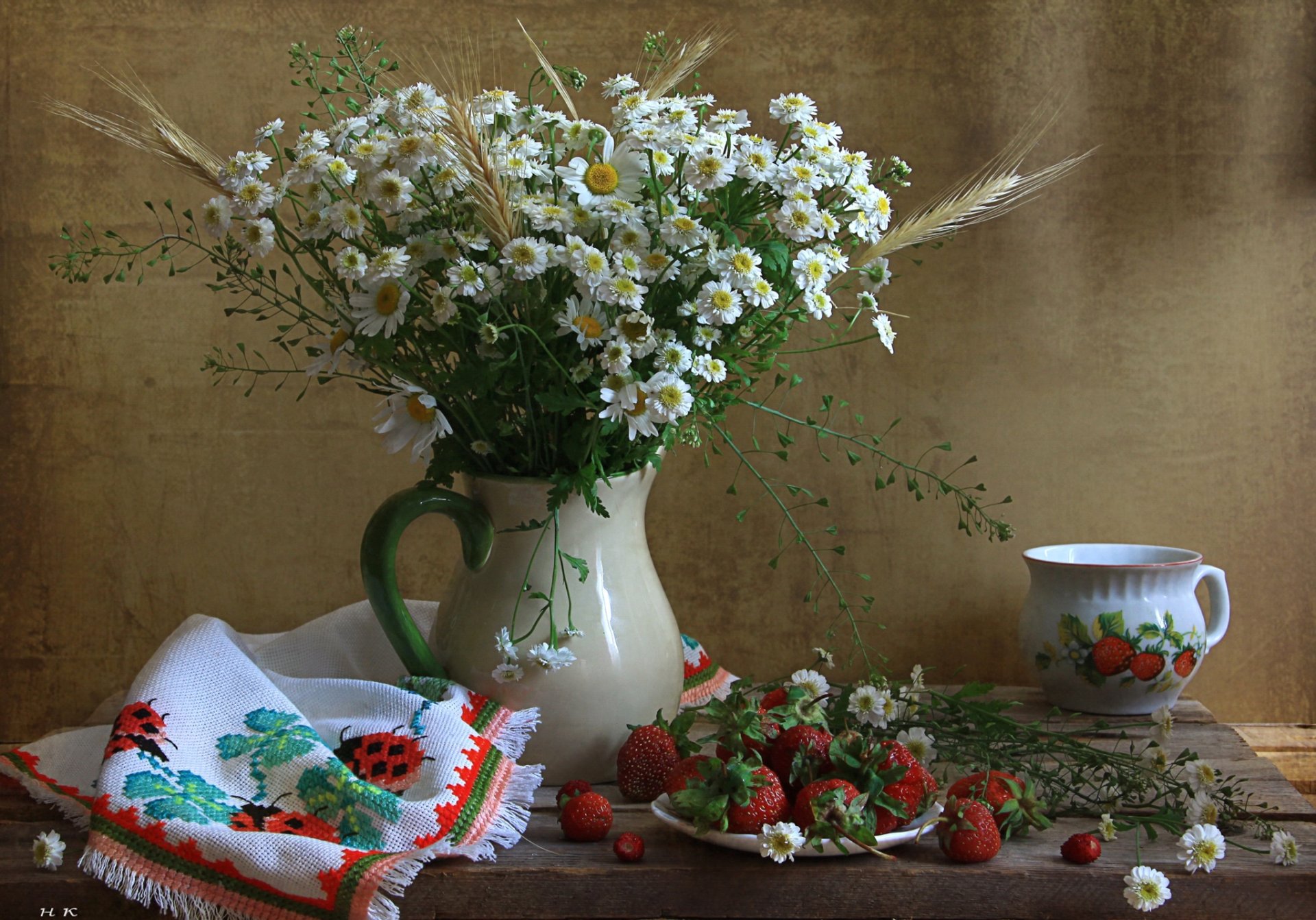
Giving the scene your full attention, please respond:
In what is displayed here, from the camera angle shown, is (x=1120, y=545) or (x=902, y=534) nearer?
(x=1120, y=545)

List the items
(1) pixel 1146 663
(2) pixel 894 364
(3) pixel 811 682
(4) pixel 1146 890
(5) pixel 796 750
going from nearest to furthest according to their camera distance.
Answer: (4) pixel 1146 890, (5) pixel 796 750, (3) pixel 811 682, (1) pixel 1146 663, (2) pixel 894 364

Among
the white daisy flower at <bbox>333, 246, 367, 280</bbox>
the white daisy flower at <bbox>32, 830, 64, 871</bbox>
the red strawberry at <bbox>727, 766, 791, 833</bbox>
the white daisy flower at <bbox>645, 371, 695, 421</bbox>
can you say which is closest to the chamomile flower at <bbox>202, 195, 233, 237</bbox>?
the white daisy flower at <bbox>333, 246, 367, 280</bbox>

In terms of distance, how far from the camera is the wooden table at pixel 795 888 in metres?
0.78

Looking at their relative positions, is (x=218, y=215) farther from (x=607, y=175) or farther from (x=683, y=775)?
(x=683, y=775)

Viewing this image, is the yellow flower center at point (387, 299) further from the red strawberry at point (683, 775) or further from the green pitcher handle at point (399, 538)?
the red strawberry at point (683, 775)

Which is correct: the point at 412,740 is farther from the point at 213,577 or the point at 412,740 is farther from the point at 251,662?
the point at 213,577

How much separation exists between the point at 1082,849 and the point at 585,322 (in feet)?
1.64

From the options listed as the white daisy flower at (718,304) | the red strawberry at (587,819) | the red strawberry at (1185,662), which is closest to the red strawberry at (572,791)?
the red strawberry at (587,819)

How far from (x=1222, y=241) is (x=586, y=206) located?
37.8 inches

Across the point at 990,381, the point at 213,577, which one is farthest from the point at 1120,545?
the point at 213,577

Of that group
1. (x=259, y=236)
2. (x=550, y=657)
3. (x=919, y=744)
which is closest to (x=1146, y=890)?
(x=919, y=744)

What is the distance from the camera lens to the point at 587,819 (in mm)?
838

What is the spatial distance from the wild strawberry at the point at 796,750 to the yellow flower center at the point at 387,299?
0.43m

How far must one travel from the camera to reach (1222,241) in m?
1.44
